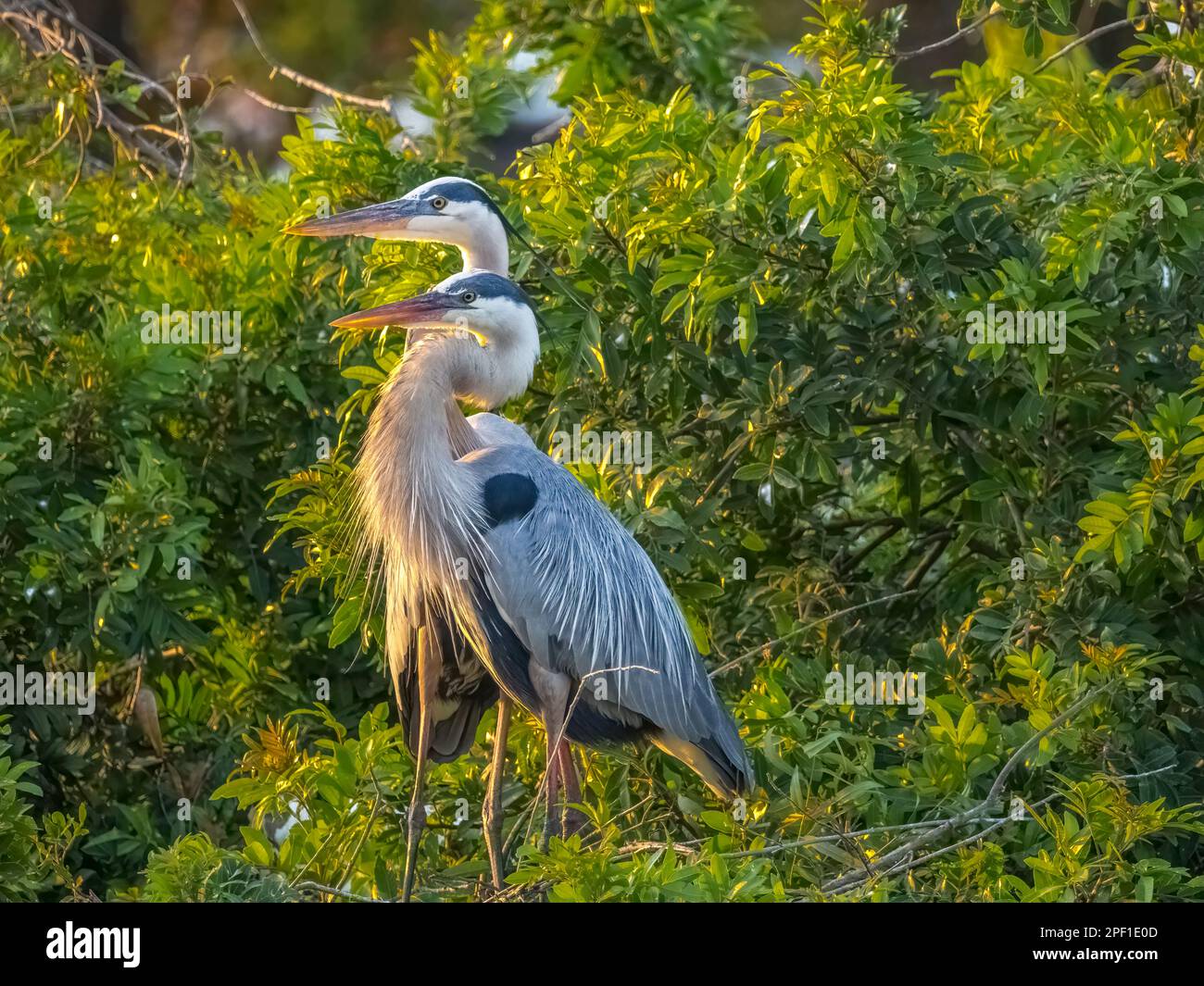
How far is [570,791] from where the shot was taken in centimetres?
441

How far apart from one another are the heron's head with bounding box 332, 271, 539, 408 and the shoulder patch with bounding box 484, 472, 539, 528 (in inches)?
8.2

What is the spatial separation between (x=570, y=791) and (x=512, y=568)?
515 millimetres

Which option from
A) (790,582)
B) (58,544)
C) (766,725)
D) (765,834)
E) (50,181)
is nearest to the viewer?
(765,834)

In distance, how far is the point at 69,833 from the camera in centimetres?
479

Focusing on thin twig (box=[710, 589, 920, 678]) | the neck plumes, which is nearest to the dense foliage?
thin twig (box=[710, 589, 920, 678])

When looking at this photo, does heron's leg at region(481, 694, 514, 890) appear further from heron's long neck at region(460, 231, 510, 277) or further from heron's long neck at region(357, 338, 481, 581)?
heron's long neck at region(460, 231, 510, 277)

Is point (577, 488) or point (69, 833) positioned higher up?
point (577, 488)

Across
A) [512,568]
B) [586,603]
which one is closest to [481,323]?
[512,568]

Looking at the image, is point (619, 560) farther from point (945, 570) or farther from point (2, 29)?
point (2, 29)

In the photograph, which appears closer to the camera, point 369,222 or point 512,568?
point 512,568

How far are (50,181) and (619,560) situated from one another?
2.61 metres

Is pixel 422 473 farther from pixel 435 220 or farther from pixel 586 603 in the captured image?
pixel 435 220

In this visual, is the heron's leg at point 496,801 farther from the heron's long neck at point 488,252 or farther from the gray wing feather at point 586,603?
the heron's long neck at point 488,252
